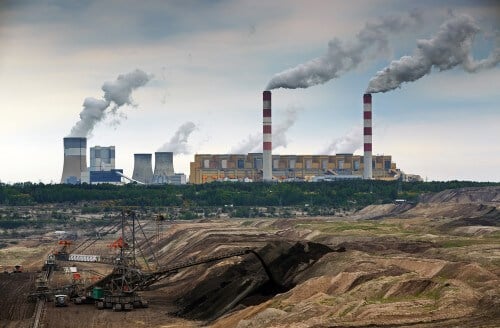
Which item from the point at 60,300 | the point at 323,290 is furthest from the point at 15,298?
the point at 323,290

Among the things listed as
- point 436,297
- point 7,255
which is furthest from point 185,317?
point 7,255

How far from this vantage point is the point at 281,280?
90.4 meters

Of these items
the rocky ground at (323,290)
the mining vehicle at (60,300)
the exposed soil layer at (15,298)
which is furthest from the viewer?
the mining vehicle at (60,300)

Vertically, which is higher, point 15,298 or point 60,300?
point 60,300

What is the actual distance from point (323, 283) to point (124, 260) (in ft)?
94.1

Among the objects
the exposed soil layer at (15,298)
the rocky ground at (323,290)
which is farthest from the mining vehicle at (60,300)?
the exposed soil layer at (15,298)

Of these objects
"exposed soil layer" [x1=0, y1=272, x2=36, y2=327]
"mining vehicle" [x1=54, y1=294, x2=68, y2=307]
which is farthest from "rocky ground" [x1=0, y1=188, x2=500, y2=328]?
"mining vehicle" [x1=54, y1=294, x2=68, y2=307]

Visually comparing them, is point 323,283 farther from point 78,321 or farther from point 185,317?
point 78,321

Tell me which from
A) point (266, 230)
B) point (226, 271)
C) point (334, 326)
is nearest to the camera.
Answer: point (334, 326)

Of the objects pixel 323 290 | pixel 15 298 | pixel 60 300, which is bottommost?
pixel 15 298

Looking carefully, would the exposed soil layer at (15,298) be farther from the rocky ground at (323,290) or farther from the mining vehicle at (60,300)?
the mining vehicle at (60,300)

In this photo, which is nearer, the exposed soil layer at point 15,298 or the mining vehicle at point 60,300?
the exposed soil layer at point 15,298

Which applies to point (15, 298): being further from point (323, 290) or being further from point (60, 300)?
point (323, 290)

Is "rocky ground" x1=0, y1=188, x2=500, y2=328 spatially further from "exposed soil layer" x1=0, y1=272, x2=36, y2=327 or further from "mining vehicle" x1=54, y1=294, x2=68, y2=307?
"mining vehicle" x1=54, y1=294, x2=68, y2=307
